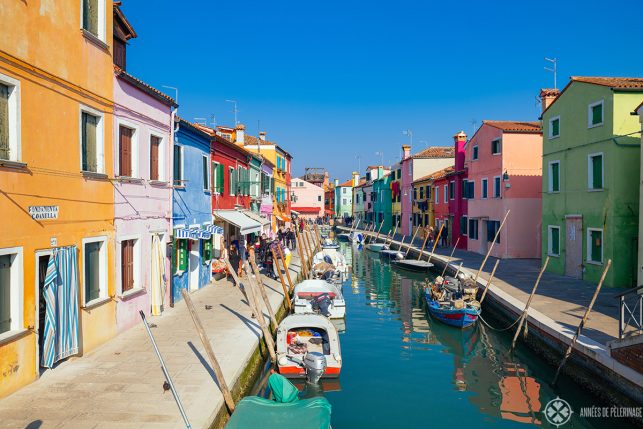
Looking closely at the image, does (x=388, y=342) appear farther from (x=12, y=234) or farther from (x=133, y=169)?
(x=12, y=234)

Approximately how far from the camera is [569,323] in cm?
1382

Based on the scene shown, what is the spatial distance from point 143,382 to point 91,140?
5.69 metres

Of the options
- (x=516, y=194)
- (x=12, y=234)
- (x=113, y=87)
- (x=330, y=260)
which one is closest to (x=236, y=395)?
Answer: (x=12, y=234)

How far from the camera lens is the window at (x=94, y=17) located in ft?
35.9

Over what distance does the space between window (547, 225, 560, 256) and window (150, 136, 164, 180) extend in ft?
59.2

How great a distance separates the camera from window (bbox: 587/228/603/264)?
64.5 feet

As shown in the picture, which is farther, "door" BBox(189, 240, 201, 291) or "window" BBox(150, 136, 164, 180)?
"door" BBox(189, 240, 201, 291)

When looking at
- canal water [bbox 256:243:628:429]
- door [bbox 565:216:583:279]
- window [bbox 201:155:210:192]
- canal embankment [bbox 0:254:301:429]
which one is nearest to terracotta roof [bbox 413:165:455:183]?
door [bbox 565:216:583:279]

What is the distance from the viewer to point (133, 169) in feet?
43.8

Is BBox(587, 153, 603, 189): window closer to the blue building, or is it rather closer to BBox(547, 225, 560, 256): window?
BBox(547, 225, 560, 256): window

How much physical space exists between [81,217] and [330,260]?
21156 mm

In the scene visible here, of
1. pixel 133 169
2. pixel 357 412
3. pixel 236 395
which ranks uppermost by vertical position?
pixel 133 169

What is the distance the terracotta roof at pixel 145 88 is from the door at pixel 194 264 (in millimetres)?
5532

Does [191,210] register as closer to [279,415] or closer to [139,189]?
[139,189]
